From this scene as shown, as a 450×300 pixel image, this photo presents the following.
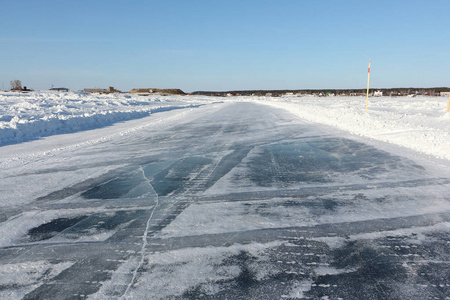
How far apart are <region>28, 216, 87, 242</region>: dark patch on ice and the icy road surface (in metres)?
0.02

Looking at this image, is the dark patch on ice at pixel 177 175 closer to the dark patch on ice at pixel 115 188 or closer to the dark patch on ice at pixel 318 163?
the dark patch on ice at pixel 115 188

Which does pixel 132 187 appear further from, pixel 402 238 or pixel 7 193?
pixel 402 238

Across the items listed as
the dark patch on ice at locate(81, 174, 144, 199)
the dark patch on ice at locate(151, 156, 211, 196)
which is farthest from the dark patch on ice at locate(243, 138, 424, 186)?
the dark patch on ice at locate(81, 174, 144, 199)

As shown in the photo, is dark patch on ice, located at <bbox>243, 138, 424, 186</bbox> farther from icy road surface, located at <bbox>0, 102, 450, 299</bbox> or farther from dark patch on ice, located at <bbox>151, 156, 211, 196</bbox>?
dark patch on ice, located at <bbox>151, 156, 211, 196</bbox>

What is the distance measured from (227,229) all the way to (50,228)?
82.7 inches

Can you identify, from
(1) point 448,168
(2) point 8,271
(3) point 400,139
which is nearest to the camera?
(2) point 8,271

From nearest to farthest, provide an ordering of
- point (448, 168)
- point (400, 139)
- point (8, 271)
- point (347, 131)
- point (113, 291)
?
point (113, 291) < point (8, 271) < point (448, 168) < point (400, 139) < point (347, 131)

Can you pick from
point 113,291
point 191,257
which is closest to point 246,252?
point 191,257

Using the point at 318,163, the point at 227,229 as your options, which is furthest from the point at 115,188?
the point at 318,163

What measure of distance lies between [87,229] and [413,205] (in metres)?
4.19

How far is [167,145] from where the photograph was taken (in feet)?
32.2

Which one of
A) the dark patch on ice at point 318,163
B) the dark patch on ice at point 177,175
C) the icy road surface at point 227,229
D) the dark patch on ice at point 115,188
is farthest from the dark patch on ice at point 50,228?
the dark patch on ice at point 318,163

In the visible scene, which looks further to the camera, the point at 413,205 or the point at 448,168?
the point at 448,168

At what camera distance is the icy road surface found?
2.53 meters
